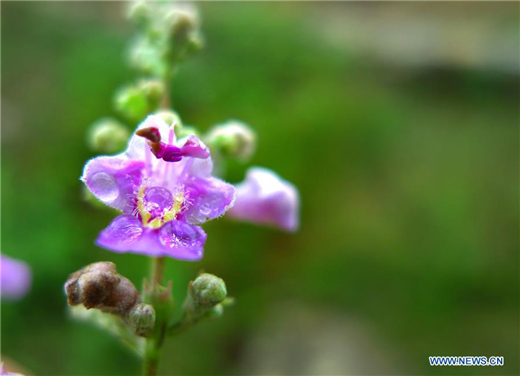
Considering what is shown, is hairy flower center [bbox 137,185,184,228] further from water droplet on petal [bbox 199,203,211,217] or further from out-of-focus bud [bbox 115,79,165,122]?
out-of-focus bud [bbox 115,79,165,122]

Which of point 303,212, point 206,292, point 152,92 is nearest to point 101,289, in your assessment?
point 206,292

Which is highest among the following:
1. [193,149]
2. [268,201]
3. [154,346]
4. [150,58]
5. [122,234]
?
[150,58]

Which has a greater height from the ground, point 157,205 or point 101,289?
point 157,205

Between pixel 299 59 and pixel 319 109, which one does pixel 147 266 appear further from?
pixel 299 59

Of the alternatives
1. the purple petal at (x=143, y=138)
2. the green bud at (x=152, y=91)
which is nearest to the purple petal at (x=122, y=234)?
the purple petal at (x=143, y=138)

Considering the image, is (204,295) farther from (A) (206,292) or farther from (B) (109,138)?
(B) (109,138)

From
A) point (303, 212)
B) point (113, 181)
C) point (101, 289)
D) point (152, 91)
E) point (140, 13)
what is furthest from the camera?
point (303, 212)

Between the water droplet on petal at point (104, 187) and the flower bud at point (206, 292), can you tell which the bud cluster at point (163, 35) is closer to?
the water droplet on petal at point (104, 187)
